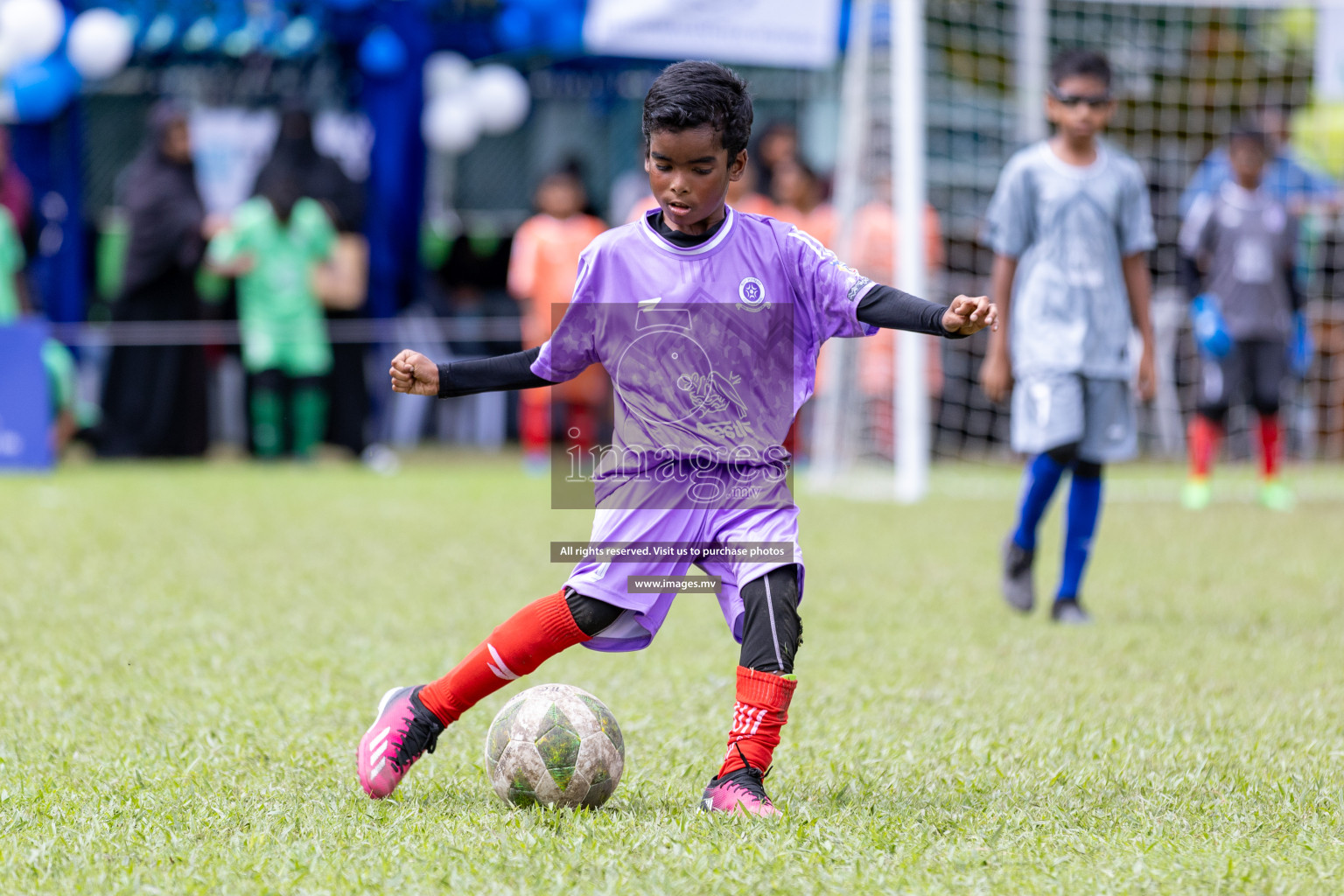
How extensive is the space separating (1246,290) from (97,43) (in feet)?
26.9

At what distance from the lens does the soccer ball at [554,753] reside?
3.25 m

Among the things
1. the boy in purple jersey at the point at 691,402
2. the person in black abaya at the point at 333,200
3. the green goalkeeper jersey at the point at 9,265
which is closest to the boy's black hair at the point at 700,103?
the boy in purple jersey at the point at 691,402

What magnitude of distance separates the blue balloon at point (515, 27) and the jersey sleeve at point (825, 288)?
983 centimetres

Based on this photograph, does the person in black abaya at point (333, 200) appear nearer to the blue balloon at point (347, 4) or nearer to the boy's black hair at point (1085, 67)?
the blue balloon at point (347, 4)

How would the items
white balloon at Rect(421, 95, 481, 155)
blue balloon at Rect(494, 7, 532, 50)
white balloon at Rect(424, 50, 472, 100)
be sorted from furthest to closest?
white balloon at Rect(424, 50, 472, 100)
white balloon at Rect(421, 95, 481, 155)
blue balloon at Rect(494, 7, 532, 50)

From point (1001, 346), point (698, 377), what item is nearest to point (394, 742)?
A: point (698, 377)

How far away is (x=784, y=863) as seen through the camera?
285 cm

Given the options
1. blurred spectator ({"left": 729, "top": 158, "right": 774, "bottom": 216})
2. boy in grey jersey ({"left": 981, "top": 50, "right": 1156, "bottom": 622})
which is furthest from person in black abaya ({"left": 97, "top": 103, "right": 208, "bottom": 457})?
boy in grey jersey ({"left": 981, "top": 50, "right": 1156, "bottom": 622})

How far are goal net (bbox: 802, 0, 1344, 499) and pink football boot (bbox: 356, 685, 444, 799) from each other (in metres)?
6.46

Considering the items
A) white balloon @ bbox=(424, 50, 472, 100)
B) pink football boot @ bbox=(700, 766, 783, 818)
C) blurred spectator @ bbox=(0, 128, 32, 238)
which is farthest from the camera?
white balloon @ bbox=(424, 50, 472, 100)

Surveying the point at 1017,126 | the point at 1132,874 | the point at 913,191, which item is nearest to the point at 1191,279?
the point at 913,191

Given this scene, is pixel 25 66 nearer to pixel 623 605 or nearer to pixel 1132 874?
pixel 623 605

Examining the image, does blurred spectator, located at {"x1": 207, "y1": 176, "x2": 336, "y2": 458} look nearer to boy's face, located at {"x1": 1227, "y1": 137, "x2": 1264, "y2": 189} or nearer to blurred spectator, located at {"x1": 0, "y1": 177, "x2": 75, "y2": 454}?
blurred spectator, located at {"x1": 0, "y1": 177, "x2": 75, "y2": 454}

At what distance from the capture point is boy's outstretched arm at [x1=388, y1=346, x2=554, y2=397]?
3.33 metres
